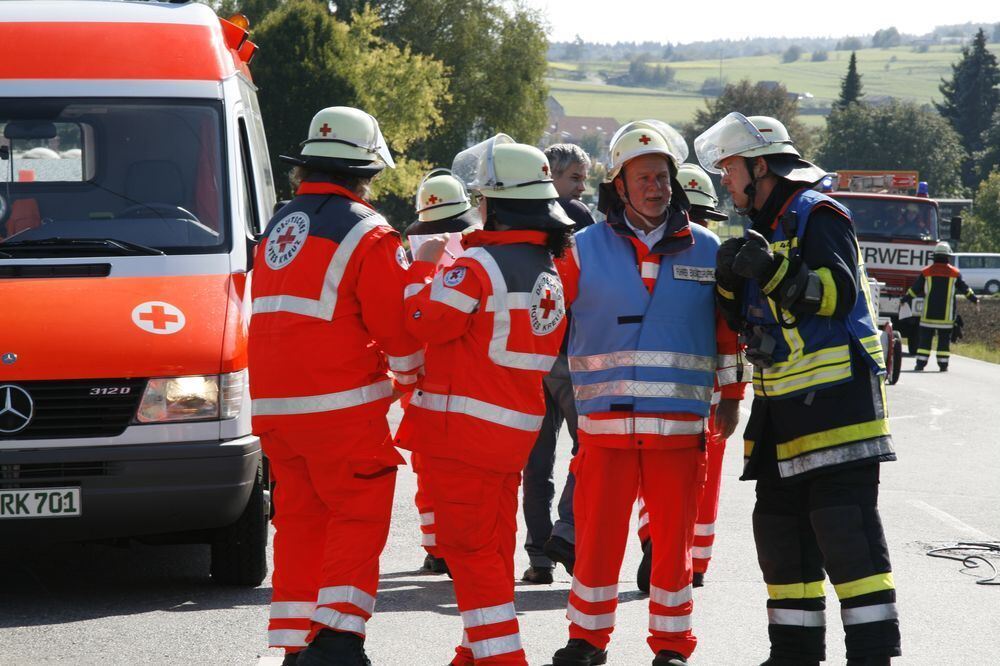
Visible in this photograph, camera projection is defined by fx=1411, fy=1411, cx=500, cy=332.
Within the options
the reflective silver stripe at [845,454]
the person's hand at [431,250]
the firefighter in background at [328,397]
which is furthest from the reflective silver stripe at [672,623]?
the person's hand at [431,250]

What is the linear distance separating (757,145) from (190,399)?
2.82 m

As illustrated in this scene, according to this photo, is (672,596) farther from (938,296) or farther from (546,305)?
Result: (938,296)

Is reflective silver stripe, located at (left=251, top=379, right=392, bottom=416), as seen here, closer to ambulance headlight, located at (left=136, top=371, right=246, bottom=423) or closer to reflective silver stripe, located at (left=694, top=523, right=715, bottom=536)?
ambulance headlight, located at (left=136, top=371, right=246, bottom=423)

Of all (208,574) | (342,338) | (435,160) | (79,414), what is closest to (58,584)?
(208,574)

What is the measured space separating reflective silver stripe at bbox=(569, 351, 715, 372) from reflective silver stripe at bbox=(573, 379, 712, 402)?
68 mm

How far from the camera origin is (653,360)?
557 centimetres

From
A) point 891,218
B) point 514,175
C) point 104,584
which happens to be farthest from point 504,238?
point 891,218

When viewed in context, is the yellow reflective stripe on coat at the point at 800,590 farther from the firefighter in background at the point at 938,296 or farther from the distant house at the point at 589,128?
the distant house at the point at 589,128

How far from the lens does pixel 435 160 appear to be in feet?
196

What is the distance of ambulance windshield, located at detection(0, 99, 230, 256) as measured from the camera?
280 inches

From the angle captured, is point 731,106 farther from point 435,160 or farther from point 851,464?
point 851,464

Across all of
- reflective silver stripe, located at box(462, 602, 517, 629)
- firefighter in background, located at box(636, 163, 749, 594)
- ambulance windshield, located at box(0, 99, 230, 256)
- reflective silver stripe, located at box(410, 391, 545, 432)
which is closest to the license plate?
ambulance windshield, located at box(0, 99, 230, 256)

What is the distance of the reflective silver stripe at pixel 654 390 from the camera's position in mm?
5547

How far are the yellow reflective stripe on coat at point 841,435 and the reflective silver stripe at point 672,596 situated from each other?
2.65 feet
